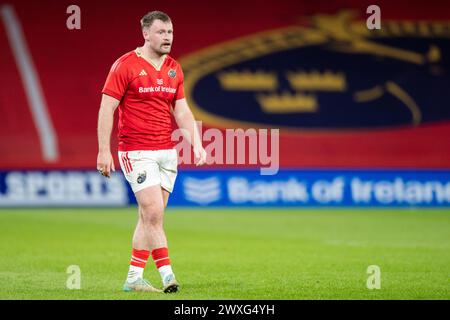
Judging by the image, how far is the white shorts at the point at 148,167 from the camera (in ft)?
26.1

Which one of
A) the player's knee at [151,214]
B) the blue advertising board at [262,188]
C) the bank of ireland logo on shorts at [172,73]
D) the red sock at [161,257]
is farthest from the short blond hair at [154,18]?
the blue advertising board at [262,188]

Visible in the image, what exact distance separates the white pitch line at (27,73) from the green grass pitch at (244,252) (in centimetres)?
537

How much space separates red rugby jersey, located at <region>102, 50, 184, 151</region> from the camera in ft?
25.9

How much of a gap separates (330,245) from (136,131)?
5.32m

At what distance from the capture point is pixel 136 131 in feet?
26.3

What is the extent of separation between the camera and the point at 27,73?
23984 millimetres

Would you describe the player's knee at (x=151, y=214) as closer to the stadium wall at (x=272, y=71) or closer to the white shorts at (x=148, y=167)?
the white shorts at (x=148, y=167)

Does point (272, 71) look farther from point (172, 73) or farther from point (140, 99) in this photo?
point (140, 99)

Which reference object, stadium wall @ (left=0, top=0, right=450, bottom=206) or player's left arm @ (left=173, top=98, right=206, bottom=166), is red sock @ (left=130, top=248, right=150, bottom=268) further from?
stadium wall @ (left=0, top=0, right=450, bottom=206)

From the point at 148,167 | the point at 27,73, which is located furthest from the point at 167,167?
the point at 27,73

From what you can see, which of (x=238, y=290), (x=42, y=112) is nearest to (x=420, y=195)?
(x=42, y=112)

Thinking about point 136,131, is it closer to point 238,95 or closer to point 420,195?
point 420,195

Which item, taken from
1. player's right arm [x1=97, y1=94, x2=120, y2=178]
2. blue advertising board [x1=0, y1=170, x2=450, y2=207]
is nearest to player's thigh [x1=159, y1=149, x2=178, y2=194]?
player's right arm [x1=97, y1=94, x2=120, y2=178]
